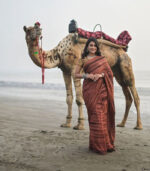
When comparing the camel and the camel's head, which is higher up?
the camel's head

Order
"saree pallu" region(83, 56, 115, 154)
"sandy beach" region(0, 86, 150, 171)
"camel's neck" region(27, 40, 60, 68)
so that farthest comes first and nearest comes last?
"camel's neck" region(27, 40, 60, 68), "saree pallu" region(83, 56, 115, 154), "sandy beach" region(0, 86, 150, 171)

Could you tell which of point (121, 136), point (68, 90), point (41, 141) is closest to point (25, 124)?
point (68, 90)

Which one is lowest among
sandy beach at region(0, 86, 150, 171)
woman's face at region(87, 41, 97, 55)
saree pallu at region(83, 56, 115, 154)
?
sandy beach at region(0, 86, 150, 171)

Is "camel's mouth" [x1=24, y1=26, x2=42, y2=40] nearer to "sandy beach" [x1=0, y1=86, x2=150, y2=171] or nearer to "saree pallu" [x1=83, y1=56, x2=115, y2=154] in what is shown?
"sandy beach" [x1=0, y1=86, x2=150, y2=171]

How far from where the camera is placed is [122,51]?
770cm

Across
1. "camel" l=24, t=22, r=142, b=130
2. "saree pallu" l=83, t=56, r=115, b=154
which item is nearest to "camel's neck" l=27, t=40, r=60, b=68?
"camel" l=24, t=22, r=142, b=130

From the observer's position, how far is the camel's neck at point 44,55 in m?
6.47

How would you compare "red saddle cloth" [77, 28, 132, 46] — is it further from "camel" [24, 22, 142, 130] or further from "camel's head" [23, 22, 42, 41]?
"camel's head" [23, 22, 42, 41]

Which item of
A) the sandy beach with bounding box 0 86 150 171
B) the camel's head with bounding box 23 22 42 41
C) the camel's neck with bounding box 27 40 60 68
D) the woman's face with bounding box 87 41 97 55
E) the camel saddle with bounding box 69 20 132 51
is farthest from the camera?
the camel saddle with bounding box 69 20 132 51

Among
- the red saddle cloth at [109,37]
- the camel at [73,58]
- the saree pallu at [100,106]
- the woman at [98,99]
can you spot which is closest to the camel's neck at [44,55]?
the camel at [73,58]

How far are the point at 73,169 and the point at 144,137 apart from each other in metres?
2.67

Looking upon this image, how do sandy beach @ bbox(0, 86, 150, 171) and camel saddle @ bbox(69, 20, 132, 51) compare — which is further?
camel saddle @ bbox(69, 20, 132, 51)

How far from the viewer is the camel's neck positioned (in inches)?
255

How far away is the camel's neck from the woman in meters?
2.10
